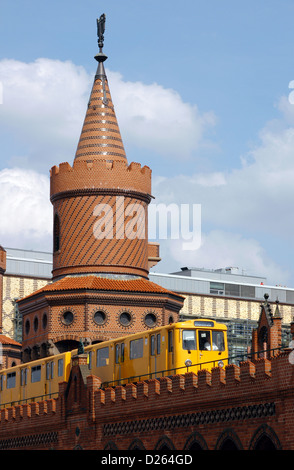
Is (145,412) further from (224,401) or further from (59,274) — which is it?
(59,274)

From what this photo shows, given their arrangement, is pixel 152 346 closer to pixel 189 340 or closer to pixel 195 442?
pixel 189 340

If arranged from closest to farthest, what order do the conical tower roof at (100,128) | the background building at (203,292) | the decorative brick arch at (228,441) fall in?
the decorative brick arch at (228,441) < the conical tower roof at (100,128) < the background building at (203,292)

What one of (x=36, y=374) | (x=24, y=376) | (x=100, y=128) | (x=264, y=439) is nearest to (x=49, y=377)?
(x=36, y=374)

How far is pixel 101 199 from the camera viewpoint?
176ft

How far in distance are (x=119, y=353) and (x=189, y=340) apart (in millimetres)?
4996

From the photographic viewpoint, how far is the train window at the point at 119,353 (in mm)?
41156

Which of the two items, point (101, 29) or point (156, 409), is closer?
point (156, 409)

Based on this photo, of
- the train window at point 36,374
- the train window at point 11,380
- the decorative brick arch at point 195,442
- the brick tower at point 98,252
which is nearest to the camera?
the decorative brick arch at point 195,442

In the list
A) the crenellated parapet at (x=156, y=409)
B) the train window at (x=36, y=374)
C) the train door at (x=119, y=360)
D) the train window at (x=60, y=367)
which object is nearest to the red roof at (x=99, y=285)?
the train window at (x=36, y=374)

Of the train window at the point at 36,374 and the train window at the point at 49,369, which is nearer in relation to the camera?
the train window at the point at 49,369

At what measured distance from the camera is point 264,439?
97.8ft

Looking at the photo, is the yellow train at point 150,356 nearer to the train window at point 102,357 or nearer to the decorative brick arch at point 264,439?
the train window at point 102,357

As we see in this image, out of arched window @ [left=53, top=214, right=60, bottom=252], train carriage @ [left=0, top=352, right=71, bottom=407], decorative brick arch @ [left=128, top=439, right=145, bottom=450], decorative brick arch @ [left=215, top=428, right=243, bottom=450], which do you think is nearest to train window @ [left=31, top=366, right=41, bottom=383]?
train carriage @ [left=0, top=352, right=71, bottom=407]
